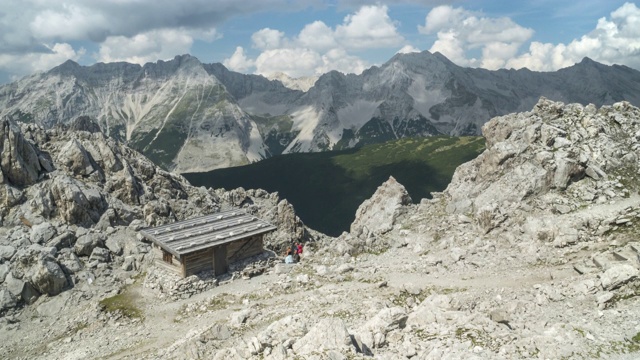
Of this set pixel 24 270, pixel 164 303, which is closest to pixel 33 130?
pixel 24 270

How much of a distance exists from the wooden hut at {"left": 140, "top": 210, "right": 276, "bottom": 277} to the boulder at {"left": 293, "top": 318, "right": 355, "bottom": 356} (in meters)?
21.1

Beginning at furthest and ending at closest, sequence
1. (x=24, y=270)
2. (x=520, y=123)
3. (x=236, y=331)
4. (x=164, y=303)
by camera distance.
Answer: (x=520, y=123), (x=24, y=270), (x=164, y=303), (x=236, y=331)

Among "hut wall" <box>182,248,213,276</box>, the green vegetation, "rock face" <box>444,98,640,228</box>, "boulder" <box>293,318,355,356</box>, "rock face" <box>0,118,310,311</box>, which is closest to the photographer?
"boulder" <box>293,318,355,356</box>

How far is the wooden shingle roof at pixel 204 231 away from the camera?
128 feet

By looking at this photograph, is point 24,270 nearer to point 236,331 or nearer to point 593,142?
point 236,331

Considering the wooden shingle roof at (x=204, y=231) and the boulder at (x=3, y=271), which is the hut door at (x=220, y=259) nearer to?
A: the wooden shingle roof at (x=204, y=231)

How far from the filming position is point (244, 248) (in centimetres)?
4306

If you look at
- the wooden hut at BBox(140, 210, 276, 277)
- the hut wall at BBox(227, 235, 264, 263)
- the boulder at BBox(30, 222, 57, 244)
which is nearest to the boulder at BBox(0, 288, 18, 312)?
the boulder at BBox(30, 222, 57, 244)

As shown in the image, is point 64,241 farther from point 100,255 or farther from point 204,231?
point 204,231

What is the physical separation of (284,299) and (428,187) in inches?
5829

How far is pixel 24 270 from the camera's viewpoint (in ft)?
133

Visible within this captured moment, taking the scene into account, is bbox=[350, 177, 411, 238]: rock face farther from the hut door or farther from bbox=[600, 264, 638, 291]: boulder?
bbox=[600, 264, 638, 291]: boulder

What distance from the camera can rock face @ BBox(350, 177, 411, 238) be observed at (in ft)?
165

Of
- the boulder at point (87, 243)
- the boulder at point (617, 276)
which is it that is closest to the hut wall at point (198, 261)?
the boulder at point (87, 243)
